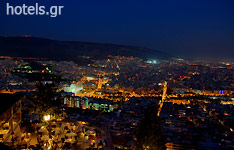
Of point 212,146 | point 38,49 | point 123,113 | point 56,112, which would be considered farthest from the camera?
point 38,49

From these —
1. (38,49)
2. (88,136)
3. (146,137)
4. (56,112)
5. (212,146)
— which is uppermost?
(38,49)

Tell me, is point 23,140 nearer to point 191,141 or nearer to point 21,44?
point 191,141

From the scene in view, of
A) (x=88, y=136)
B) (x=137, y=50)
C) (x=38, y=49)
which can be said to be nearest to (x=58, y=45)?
(x=38, y=49)

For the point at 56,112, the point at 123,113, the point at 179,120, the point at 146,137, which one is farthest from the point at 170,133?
the point at 56,112

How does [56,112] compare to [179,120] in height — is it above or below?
above

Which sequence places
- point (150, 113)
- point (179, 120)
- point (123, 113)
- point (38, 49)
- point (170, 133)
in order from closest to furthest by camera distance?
point (150, 113) < point (170, 133) < point (179, 120) < point (123, 113) < point (38, 49)

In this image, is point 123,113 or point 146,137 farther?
point 123,113
